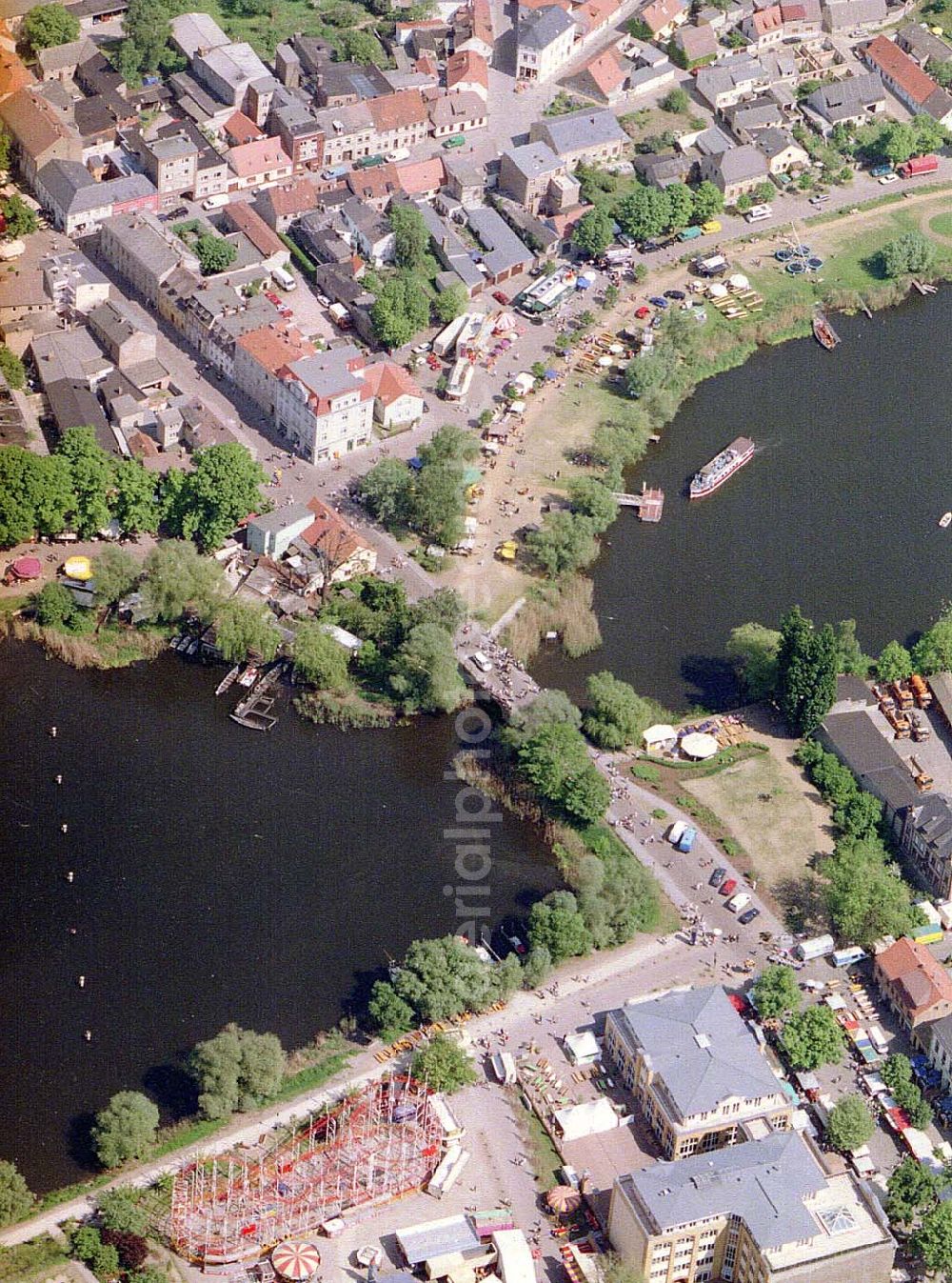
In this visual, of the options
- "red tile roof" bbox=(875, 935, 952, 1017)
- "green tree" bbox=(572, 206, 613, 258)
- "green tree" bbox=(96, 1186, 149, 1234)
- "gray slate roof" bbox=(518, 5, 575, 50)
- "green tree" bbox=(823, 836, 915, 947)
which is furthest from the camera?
"gray slate roof" bbox=(518, 5, 575, 50)

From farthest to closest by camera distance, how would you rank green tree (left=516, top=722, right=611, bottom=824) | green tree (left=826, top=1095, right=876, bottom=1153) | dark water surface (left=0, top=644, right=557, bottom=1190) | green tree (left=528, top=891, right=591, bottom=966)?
green tree (left=516, top=722, right=611, bottom=824) → green tree (left=528, top=891, right=591, bottom=966) → dark water surface (left=0, top=644, right=557, bottom=1190) → green tree (left=826, top=1095, right=876, bottom=1153)

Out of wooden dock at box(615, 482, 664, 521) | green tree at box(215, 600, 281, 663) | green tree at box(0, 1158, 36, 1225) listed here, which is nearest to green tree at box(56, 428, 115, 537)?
green tree at box(215, 600, 281, 663)

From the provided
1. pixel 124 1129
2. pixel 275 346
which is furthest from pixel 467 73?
pixel 124 1129

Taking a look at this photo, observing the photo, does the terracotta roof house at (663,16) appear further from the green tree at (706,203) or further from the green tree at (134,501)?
the green tree at (134,501)

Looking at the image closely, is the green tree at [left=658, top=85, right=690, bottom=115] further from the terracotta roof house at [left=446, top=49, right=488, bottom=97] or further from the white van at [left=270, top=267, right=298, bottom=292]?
the white van at [left=270, top=267, right=298, bottom=292]

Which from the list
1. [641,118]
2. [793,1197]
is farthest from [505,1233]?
[641,118]

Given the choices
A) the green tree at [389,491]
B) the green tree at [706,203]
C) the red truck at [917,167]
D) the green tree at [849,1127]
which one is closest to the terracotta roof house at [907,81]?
the red truck at [917,167]

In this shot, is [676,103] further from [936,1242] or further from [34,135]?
[936,1242]
